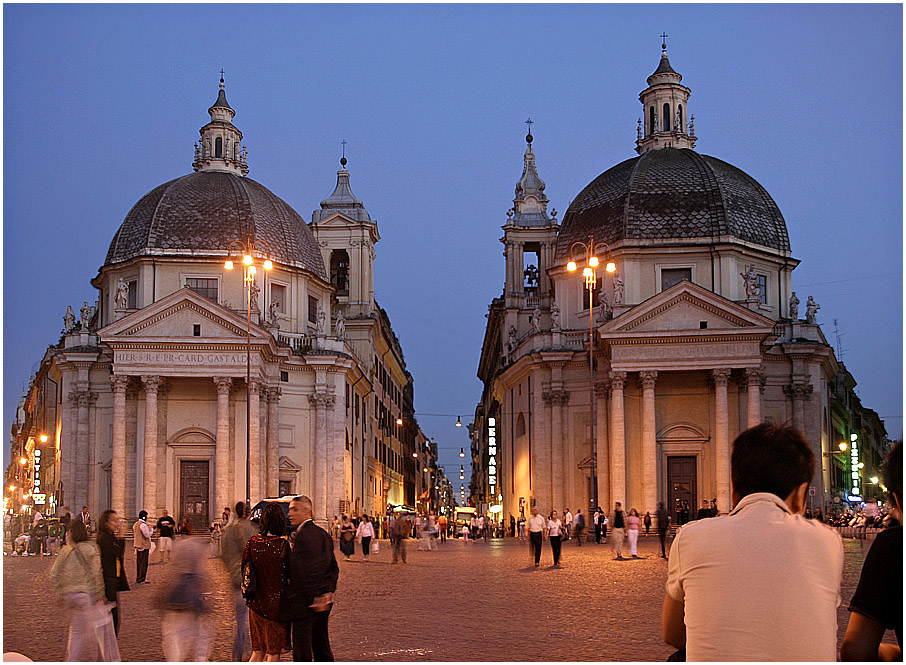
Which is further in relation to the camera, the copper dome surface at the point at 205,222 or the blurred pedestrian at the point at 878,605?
the copper dome surface at the point at 205,222

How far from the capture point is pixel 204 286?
58.4 metres

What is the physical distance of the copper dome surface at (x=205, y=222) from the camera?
58.7 meters

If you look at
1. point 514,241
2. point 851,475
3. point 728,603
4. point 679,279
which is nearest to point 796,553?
point 728,603

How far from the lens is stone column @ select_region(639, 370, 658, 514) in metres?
53.2

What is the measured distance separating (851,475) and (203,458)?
5449 centimetres

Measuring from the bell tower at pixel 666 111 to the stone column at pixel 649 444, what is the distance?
16.8 meters

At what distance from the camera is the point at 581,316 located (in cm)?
6056

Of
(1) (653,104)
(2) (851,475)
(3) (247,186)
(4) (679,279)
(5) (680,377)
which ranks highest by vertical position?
(1) (653,104)

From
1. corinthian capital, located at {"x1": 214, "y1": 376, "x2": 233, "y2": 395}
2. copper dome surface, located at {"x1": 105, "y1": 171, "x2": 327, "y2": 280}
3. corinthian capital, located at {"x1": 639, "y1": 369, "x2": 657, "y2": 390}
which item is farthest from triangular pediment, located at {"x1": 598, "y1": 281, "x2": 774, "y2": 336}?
copper dome surface, located at {"x1": 105, "y1": 171, "x2": 327, "y2": 280}

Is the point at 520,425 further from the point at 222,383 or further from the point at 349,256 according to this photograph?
the point at 222,383

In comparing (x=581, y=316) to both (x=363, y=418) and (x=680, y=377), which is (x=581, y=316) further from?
(x=363, y=418)

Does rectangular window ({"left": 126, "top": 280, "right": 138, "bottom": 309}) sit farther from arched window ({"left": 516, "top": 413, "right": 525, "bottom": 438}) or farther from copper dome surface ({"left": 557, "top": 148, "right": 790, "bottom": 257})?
copper dome surface ({"left": 557, "top": 148, "right": 790, "bottom": 257})

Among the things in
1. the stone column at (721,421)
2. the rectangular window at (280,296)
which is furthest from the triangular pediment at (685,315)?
the rectangular window at (280,296)

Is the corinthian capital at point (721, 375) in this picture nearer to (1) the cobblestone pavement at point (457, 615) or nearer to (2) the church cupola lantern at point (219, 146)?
(1) the cobblestone pavement at point (457, 615)
